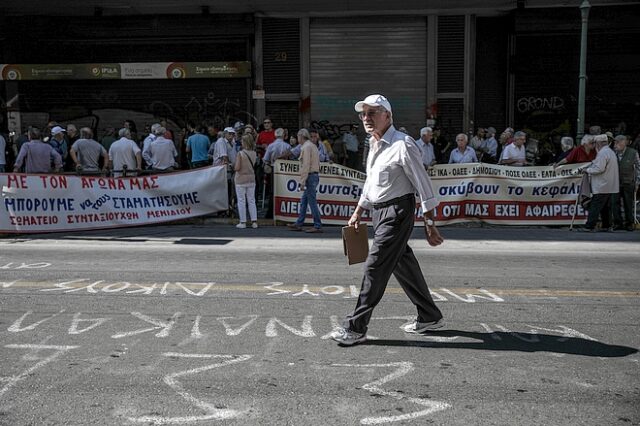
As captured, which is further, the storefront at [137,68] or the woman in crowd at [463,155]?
the storefront at [137,68]

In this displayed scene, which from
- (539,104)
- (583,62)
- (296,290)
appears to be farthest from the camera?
(539,104)

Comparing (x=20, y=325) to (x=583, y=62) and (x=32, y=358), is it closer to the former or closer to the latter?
(x=32, y=358)

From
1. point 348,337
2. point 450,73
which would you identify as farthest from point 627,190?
point 348,337

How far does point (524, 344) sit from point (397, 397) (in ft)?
5.15

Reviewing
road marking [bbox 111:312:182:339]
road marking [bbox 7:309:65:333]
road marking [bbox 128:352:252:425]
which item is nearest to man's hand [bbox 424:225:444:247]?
road marking [bbox 128:352:252:425]

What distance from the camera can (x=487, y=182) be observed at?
1380 cm

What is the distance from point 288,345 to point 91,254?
18.3ft

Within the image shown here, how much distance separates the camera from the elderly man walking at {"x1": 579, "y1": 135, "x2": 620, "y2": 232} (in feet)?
42.2

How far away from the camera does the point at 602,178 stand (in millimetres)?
12891

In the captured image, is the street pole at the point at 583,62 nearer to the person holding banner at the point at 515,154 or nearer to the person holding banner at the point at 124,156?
the person holding banner at the point at 515,154

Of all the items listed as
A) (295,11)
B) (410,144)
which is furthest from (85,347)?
(295,11)

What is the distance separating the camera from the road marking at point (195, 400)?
149 inches

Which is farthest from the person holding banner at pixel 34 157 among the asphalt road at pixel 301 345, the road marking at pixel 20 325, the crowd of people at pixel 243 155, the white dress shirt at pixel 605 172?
the white dress shirt at pixel 605 172

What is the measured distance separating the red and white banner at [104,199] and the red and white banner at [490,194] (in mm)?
1922
